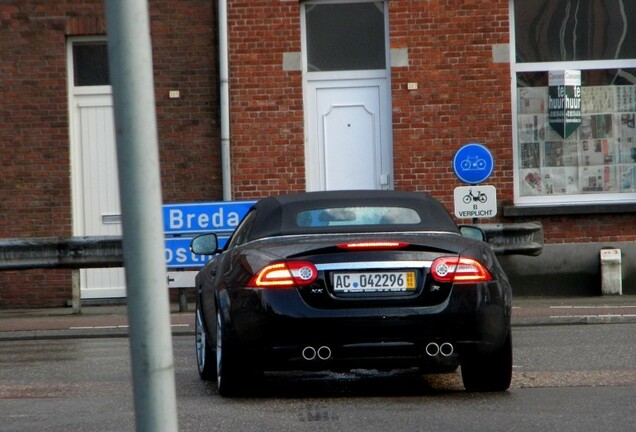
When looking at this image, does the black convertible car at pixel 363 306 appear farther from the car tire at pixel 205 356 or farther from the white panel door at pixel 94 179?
the white panel door at pixel 94 179

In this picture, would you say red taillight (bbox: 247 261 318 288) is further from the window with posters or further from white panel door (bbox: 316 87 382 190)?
the window with posters

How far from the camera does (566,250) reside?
18328 millimetres

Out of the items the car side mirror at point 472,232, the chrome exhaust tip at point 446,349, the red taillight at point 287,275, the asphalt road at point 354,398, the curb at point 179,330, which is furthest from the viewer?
the curb at point 179,330

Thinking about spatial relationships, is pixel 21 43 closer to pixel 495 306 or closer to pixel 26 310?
pixel 26 310

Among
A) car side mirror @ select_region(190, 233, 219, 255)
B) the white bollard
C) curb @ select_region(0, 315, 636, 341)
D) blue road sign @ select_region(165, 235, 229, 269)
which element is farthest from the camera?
the white bollard

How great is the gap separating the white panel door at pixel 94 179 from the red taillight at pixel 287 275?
10560mm

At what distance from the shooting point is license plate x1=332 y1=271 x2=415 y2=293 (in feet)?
27.7

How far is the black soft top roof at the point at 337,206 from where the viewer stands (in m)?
9.26

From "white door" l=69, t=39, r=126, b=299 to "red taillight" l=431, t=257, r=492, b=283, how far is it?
10.8 meters

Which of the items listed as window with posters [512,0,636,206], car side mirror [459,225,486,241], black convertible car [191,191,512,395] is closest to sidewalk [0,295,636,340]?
window with posters [512,0,636,206]

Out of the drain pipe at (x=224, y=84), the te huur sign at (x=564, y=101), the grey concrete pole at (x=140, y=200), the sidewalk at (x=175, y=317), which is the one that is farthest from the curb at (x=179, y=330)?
the grey concrete pole at (x=140, y=200)

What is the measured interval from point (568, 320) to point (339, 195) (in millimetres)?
5185

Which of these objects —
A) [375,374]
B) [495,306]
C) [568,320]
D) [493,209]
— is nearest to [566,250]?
[493,209]

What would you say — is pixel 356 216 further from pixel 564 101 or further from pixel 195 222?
pixel 564 101
